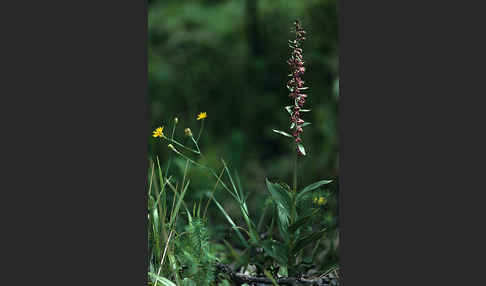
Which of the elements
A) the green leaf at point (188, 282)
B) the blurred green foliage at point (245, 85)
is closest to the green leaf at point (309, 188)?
the blurred green foliage at point (245, 85)

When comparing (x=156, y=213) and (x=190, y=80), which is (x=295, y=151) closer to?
(x=156, y=213)

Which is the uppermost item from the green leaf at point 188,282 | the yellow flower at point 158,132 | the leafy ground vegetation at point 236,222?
the yellow flower at point 158,132

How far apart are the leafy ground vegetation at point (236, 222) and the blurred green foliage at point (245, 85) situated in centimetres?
4

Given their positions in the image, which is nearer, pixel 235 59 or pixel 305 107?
pixel 305 107

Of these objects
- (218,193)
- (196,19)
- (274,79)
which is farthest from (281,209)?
(196,19)

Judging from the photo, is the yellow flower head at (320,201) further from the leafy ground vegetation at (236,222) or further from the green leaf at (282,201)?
the green leaf at (282,201)

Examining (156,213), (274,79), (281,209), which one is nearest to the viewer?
(281,209)

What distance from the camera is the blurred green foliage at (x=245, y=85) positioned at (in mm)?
2795

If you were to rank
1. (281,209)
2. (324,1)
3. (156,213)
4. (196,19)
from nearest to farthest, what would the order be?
1. (281,209)
2. (156,213)
3. (324,1)
4. (196,19)

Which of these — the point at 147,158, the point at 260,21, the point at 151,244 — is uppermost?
the point at 260,21

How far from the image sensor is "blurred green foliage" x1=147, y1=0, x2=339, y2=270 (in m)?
2.80

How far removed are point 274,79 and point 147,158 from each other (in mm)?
1248

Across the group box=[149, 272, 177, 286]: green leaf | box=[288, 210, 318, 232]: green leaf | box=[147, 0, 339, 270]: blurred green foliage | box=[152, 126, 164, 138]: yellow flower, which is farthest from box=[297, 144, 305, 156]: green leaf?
box=[149, 272, 177, 286]: green leaf

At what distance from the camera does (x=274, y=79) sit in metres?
3.50
